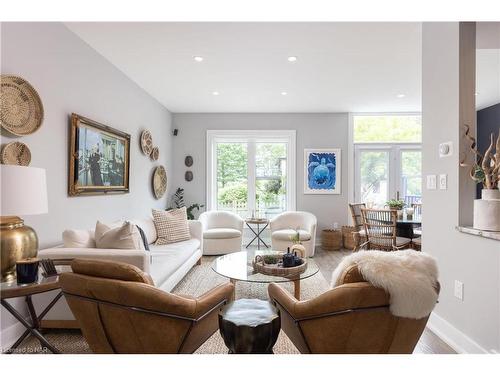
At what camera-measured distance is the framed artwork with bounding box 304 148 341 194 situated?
5.84 m

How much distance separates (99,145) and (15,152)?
116cm

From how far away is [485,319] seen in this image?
6.32ft

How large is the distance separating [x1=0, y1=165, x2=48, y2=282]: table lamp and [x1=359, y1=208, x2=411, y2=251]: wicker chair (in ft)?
11.8

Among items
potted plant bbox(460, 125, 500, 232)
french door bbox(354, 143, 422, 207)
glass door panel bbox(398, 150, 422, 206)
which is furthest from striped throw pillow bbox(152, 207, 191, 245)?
glass door panel bbox(398, 150, 422, 206)

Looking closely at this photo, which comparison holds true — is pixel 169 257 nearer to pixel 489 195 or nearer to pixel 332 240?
pixel 489 195

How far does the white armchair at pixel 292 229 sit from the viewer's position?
4.65m

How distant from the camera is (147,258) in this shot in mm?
2252

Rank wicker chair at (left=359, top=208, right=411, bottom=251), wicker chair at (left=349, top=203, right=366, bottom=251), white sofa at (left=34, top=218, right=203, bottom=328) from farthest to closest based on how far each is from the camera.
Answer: wicker chair at (left=349, top=203, right=366, bottom=251) < wicker chair at (left=359, top=208, right=411, bottom=251) < white sofa at (left=34, top=218, right=203, bottom=328)

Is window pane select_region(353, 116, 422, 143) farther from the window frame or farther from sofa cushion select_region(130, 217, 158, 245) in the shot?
sofa cushion select_region(130, 217, 158, 245)

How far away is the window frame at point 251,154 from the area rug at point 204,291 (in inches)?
68.4

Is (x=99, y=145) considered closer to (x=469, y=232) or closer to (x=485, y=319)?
(x=469, y=232)

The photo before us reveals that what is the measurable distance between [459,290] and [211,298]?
6.27 ft

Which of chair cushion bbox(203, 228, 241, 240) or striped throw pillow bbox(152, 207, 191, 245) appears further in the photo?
chair cushion bbox(203, 228, 241, 240)
